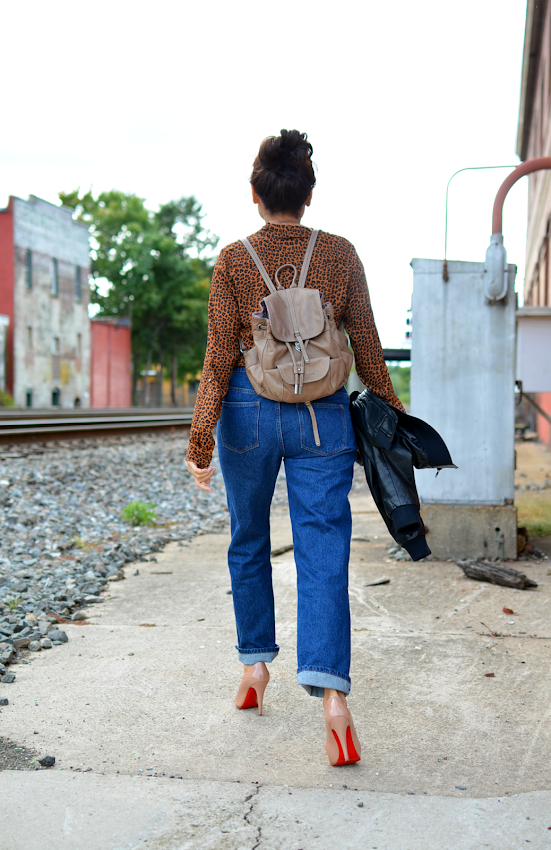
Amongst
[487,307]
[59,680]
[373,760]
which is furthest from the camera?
[487,307]

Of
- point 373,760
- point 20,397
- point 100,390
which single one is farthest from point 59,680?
point 100,390

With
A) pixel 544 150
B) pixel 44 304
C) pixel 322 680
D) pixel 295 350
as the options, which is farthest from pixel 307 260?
pixel 44 304

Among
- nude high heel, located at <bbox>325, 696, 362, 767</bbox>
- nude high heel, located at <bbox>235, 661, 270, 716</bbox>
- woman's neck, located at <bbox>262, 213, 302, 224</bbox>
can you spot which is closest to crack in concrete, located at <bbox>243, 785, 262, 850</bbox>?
nude high heel, located at <bbox>325, 696, 362, 767</bbox>

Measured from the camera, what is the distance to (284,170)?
2609mm

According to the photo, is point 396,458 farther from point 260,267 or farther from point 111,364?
point 111,364

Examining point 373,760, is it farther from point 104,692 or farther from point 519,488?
point 519,488

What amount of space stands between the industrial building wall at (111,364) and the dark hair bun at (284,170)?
1682 inches

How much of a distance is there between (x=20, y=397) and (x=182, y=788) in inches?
1377

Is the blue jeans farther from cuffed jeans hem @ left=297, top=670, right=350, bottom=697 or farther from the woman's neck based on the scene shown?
the woman's neck

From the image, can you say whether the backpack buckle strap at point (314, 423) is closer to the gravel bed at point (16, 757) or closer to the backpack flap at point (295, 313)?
the backpack flap at point (295, 313)

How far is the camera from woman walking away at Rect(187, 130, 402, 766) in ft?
8.03

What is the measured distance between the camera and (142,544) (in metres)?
5.97

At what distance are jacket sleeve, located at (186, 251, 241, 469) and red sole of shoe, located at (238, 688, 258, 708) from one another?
2.77 feet

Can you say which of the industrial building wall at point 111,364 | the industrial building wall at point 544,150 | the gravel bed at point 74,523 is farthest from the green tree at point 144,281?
the gravel bed at point 74,523
